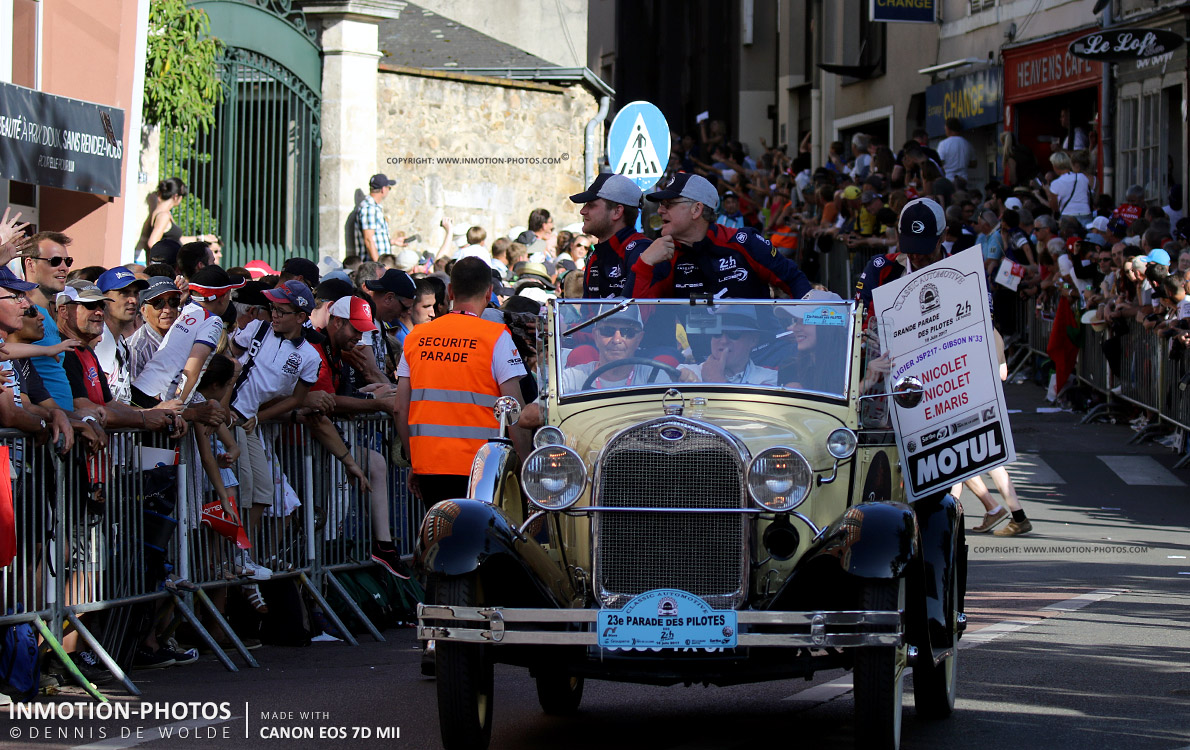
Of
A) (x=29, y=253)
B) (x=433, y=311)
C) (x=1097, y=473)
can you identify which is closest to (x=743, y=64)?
(x=1097, y=473)

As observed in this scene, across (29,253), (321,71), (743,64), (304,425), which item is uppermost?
(743,64)

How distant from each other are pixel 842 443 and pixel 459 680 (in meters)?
1.75

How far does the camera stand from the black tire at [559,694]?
303 inches

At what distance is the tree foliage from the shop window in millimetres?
13330

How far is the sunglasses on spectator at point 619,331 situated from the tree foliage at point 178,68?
36.7ft

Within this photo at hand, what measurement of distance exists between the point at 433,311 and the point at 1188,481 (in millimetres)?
7635

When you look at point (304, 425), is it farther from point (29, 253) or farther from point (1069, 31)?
point (1069, 31)

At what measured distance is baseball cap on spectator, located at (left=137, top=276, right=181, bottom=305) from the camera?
9742 millimetres

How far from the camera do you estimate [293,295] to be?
998 centimetres

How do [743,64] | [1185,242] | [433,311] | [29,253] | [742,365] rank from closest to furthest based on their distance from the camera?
[742,365] → [29,253] → [433,311] → [1185,242] → [743,64]

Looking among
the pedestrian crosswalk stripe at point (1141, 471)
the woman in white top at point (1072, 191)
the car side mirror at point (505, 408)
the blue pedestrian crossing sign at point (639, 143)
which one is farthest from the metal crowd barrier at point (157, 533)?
the woman in white top at point (1072, 191)

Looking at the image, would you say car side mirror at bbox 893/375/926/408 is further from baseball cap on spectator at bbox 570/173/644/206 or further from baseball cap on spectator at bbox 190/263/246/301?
baseball cap on spectator at bbox 190/263/246/301

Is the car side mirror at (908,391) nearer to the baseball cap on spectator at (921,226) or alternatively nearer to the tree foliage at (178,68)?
the baseball cap on spectator at (921,226)

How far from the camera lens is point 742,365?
24.0ft
